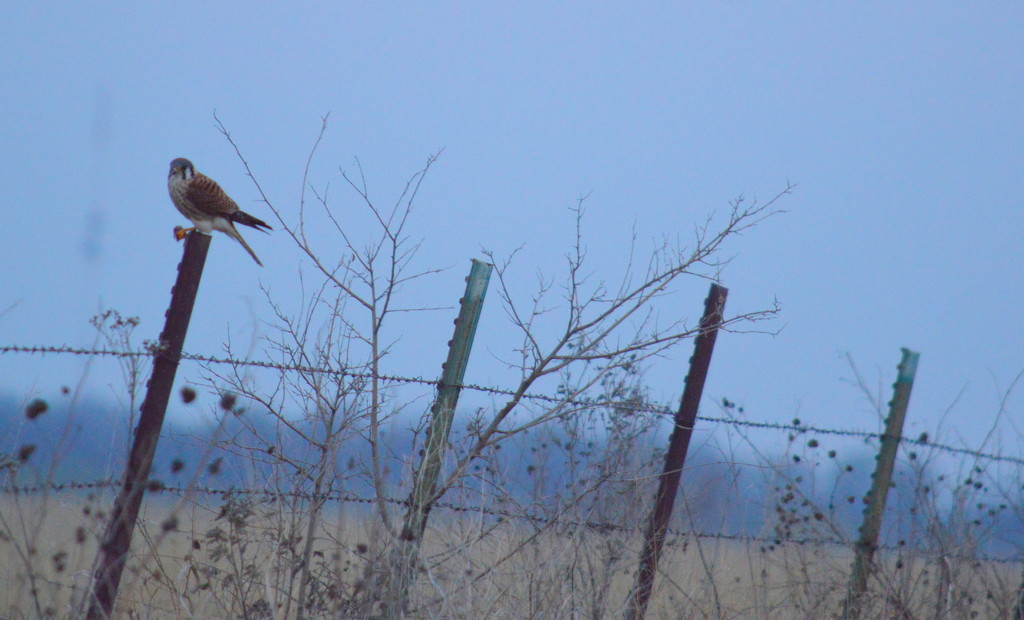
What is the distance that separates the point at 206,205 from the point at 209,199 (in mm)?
37

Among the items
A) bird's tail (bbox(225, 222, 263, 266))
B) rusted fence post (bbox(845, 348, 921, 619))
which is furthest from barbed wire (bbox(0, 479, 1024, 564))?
bird's tail (bbox(225, 222, 263, 266))

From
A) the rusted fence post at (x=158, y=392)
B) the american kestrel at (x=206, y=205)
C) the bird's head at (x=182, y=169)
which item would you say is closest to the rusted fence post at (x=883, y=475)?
the rusted fence post at (x=158, y=392)

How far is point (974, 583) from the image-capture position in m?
4.35

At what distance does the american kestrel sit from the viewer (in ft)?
15.8

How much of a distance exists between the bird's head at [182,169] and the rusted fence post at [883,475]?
387 cm

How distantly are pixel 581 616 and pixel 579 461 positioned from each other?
0.76 meters

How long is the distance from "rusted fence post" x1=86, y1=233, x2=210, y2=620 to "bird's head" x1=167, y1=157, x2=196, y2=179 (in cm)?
175

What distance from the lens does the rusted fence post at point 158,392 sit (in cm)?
310

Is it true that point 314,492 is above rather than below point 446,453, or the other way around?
below

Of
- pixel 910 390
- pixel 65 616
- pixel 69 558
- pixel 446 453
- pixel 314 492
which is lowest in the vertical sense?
Result: pixel 65 616

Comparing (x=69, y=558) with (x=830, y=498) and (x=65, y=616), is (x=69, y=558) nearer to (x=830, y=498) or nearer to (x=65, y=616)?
(x=65, y=616)

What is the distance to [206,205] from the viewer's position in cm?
480

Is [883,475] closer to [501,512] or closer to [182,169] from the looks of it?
[501,512]

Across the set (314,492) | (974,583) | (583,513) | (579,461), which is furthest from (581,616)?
(974,583)
